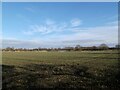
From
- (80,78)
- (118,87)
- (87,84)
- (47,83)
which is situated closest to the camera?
(118,87)

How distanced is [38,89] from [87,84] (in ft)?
11.2

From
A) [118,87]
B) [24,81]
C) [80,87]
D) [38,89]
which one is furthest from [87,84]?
[24,81]

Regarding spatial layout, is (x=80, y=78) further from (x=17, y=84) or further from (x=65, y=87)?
(x=17, y=84)

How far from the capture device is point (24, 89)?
17.3 meters

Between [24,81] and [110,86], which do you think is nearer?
[110,86]

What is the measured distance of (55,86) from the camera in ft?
59.0

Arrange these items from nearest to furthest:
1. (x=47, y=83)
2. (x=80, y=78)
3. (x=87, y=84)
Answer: (x=87, y=84) < (x=47, y=83) < (x=80, y=78)

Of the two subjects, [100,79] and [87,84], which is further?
[100,79]

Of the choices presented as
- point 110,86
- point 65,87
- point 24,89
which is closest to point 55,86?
point 65,87

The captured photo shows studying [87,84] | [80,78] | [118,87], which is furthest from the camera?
[80,78]

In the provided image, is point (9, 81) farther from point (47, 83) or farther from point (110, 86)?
point (110, 86)

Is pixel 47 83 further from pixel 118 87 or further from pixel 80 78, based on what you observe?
pixel 118 87

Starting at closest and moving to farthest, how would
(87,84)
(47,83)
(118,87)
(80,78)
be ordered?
1. (118,87)
2. (87,84)
3. (47,83)
4. (80,78)

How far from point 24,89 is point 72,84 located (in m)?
3.45
